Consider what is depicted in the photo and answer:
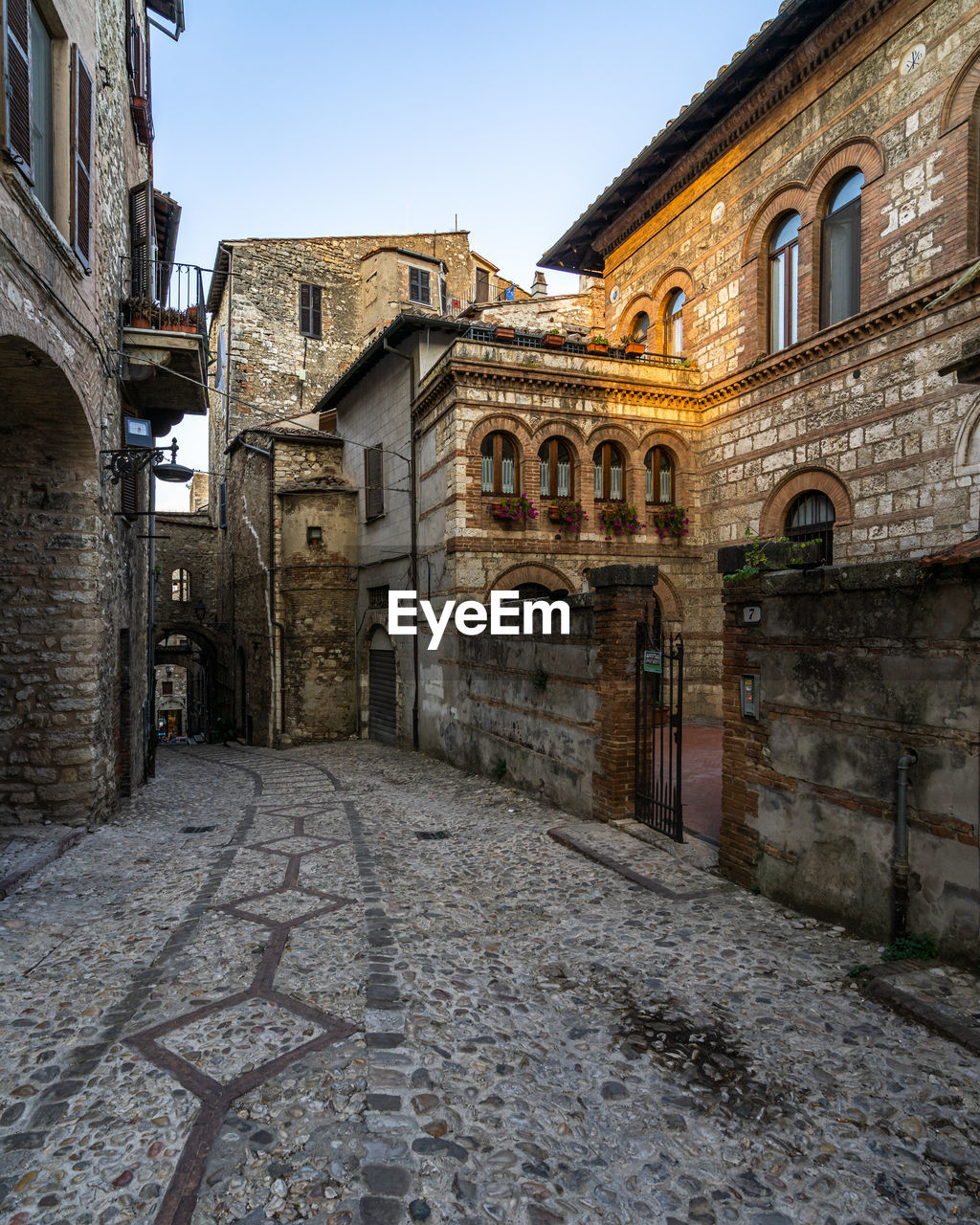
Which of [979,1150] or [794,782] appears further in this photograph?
[794,782]

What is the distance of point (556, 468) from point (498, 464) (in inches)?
51.4

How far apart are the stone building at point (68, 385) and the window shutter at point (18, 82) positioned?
0.05ft

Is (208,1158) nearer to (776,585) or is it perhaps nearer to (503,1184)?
(503,1184)

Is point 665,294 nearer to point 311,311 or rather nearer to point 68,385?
point 68,385

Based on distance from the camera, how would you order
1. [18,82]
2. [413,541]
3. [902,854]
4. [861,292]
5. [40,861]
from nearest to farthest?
[902,854], [18,82], [40,861], [861,292], [413,541]

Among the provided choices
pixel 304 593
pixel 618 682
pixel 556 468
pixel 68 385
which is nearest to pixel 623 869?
pixel 618 682

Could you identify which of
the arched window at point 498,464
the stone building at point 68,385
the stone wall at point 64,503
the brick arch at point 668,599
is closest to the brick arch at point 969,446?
the brick arch at point 668,599

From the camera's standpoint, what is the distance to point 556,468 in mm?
13938

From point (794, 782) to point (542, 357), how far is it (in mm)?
10499

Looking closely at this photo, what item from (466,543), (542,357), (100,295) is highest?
(542,357)

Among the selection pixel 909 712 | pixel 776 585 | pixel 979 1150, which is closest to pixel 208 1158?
pixel 979 1150

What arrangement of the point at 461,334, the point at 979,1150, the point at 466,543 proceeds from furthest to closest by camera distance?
the point at 461,334, the point at 466,543, the point at 979,1150

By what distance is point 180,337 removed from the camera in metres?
8.69

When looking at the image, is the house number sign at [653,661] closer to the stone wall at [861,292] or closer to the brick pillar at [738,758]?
the brick pillar at [738,758]
